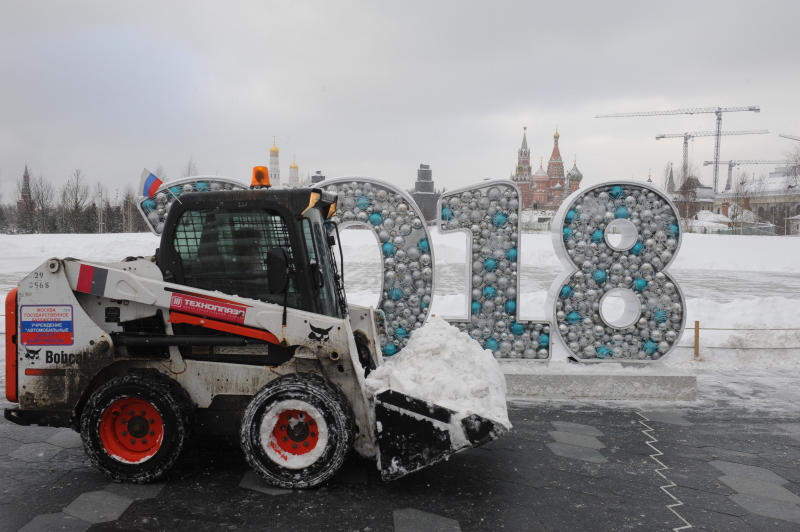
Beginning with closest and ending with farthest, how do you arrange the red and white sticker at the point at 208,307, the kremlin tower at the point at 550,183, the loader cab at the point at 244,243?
the red and white sticker at the point at 208,307
the loader cab at the point at 244,243
the kremlin tower at the point at 550,183

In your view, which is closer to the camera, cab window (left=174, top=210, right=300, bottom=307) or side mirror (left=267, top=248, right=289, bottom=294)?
side mirror (left=267, top=248, right=289, bottom=294)

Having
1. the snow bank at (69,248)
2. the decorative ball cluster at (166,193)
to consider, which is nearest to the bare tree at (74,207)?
the snow bank at (69,248)

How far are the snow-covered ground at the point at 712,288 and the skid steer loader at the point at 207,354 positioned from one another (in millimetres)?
4748

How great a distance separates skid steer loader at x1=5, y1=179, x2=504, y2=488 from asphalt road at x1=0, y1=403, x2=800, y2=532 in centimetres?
28

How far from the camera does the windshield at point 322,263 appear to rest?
514 cm

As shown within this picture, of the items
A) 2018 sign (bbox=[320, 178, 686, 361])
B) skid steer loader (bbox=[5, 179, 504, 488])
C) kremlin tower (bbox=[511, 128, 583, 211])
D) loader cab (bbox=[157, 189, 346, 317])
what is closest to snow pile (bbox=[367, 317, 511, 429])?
skid steer loader (bbox=[5, 179, 504, 488])

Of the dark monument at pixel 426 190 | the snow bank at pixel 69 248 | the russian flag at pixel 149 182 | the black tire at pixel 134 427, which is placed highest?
the dark monument at pixel 426 190

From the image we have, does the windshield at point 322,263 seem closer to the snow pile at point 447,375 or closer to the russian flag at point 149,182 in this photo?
the snow pile at point 447,375

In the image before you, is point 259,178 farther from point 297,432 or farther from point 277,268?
point 297,432

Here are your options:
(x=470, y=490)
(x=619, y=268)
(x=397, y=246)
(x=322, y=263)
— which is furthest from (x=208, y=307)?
(x=619, y=268)

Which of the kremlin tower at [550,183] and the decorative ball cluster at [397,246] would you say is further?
the kremlin tower at [550,183]

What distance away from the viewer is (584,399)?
795cm

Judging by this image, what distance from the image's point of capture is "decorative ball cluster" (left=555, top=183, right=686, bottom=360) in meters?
8.23

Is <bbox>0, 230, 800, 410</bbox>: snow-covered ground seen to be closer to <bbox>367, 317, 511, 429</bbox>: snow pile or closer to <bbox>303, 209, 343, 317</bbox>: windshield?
<bbox>367, 317, 511, 429</bbox>: snow pile
